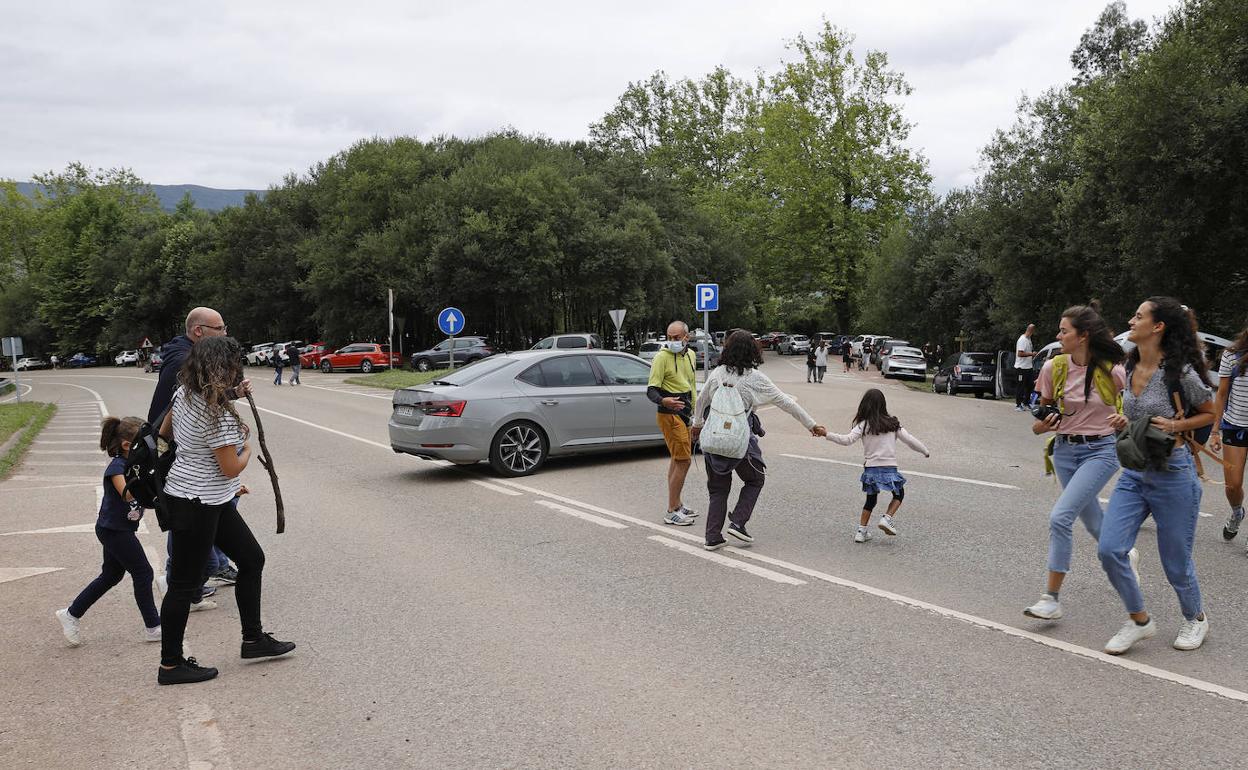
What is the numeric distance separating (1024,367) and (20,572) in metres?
17.7

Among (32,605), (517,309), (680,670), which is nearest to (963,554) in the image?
(680,670)

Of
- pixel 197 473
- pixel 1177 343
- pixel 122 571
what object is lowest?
pixel 122 571

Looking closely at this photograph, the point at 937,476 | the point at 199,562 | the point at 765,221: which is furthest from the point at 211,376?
the point at 765,221

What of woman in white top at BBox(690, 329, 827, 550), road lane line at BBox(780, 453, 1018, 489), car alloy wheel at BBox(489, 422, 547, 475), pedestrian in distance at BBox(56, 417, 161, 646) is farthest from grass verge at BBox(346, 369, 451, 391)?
pedestrian in distance at BBox(56, 417, 161, 646)

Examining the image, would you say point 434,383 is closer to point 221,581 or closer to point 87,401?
point 221,581

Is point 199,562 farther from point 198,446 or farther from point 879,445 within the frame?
point 879,445

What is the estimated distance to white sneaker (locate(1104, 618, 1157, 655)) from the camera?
471 centimetres

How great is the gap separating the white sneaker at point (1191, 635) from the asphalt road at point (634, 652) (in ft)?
0.15

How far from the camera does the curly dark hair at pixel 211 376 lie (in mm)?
4352

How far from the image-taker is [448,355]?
42344 mm

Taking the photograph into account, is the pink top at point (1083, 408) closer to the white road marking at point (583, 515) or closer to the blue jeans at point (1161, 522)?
the blue jeans at point (1161, 522)

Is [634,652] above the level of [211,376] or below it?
below

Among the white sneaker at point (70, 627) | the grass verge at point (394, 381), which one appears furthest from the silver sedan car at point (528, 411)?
the grass verge at point (394, 381)

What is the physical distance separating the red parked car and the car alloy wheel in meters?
37.4
